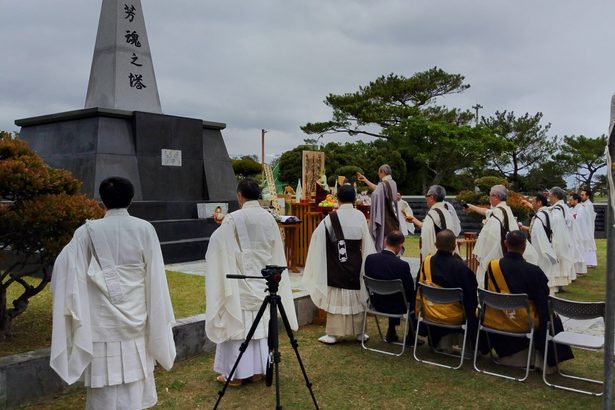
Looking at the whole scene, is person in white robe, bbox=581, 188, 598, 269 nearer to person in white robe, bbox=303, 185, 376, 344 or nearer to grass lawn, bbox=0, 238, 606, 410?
grass lawn, bbox=0, 238, 606, 410

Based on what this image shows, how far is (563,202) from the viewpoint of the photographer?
30.9ft

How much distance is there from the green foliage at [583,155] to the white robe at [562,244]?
2703 cm

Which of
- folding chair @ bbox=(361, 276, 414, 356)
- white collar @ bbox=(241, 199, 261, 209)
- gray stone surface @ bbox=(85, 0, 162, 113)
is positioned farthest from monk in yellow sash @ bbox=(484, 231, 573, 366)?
gray stone surface @ bbox=(85, 0, 162, 113)

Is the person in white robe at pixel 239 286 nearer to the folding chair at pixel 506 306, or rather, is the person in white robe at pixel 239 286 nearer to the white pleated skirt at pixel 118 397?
the white pleated skirt at pixel 118 397

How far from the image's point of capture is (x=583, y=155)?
32656mm

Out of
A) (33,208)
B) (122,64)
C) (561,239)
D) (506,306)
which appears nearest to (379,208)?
(561,239)

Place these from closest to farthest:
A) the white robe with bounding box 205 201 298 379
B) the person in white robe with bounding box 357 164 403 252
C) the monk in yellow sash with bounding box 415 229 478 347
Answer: the white robe with bounding box 205 201 298 379 < the monk in yellow sash with bounding box 415 229 478 347 < the person in white robe with bounding box 357 164 403 252

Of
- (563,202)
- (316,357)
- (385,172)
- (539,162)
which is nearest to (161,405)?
(316,357)

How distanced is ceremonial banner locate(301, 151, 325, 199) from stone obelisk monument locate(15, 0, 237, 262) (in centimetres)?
245

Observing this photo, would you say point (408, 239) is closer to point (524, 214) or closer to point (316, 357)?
point (524, 214)

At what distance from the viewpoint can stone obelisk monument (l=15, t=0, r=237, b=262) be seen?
33.5ft

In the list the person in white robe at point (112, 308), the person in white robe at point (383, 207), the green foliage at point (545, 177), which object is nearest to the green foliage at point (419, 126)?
the green foliage at point (545, 177)

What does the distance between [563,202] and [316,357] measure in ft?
21.1

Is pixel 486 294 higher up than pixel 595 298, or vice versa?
pixel 486 294
